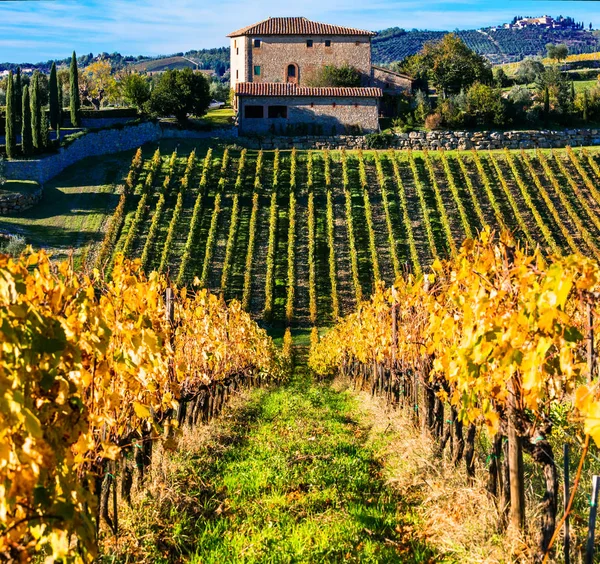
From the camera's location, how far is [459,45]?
48.8m

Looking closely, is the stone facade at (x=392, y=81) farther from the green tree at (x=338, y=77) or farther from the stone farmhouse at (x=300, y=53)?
the green tree at (x=338, y=77)

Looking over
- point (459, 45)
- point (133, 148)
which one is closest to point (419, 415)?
point (133, 148)

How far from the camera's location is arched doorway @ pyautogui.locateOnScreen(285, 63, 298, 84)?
47156 mm

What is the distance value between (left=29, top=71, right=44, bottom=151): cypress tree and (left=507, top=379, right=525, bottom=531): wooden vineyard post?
31.1 metres

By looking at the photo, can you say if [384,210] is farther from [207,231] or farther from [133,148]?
[133,148]

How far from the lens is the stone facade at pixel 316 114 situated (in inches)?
1620

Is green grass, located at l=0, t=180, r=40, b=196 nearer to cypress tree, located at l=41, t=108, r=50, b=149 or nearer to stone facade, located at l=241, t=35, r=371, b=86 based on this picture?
cypress tree, located at l=41, t=108, r=50, b=149

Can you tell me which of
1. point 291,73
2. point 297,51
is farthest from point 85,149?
point 297,51

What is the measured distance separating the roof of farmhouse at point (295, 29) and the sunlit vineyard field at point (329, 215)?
39.6ft

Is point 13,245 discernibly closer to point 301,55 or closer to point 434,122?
point 434,122

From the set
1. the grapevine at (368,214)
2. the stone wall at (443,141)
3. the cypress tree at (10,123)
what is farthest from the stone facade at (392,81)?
the cypress tree at (10,123)

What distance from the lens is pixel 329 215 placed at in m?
32.2

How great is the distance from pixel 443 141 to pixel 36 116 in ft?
61.1

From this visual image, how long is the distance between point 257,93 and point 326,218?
11.9m
